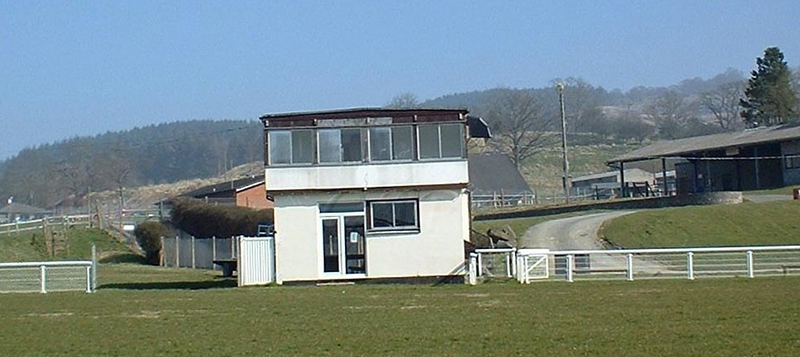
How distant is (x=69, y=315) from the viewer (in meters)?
20.8

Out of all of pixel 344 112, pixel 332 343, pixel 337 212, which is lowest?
pixel 332 343

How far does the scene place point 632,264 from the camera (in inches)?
1257

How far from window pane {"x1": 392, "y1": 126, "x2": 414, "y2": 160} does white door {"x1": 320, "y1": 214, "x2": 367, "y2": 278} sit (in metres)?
2.14

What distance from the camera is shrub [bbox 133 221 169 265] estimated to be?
5831 centimetres

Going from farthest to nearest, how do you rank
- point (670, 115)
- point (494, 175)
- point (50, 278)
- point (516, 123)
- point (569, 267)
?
point (670, 115)
point (516, 123)
point (494, 175)
point (50, 278)
point (569, 267)

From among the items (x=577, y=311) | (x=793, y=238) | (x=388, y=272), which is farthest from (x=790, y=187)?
(x=577, y=311)

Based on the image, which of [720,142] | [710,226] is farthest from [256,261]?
[720,142]

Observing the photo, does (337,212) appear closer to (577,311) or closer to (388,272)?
(388,272)

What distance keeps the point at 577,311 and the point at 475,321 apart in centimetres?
229

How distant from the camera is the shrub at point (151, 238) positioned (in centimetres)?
5831

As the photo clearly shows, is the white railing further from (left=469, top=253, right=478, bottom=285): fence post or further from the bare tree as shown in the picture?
the bare tree

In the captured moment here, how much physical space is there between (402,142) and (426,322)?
560 inches

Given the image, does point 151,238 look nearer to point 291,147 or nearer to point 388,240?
point 291,147

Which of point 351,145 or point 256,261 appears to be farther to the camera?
point 351,145
